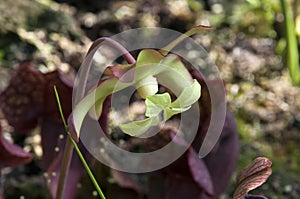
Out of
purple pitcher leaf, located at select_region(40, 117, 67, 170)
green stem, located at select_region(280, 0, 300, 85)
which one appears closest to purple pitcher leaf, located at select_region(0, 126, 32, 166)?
purple pitcher leaf, located at select_region(40, 117, 67, 170)

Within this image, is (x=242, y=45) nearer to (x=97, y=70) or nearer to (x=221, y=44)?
(x=221, y=44)

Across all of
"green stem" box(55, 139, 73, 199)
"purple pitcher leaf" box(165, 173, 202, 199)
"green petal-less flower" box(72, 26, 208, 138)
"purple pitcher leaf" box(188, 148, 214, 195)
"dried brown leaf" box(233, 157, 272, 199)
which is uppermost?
"green petal-less flower" box(72, 26, 208, 138)

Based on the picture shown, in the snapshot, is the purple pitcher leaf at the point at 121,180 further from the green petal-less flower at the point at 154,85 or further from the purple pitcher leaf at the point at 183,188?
the green petal-less flower at the point at 154,85

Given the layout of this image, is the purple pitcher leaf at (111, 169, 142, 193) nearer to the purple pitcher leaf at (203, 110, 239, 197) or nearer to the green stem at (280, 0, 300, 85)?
the purple pitcher leaf at (203, 110, 239, 197)

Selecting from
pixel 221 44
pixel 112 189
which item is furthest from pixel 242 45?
pixel 112 189

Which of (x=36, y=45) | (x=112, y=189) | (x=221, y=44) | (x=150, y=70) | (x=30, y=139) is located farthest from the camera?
(x=221, y=44)

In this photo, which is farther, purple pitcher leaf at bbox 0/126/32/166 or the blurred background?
the blurred background
